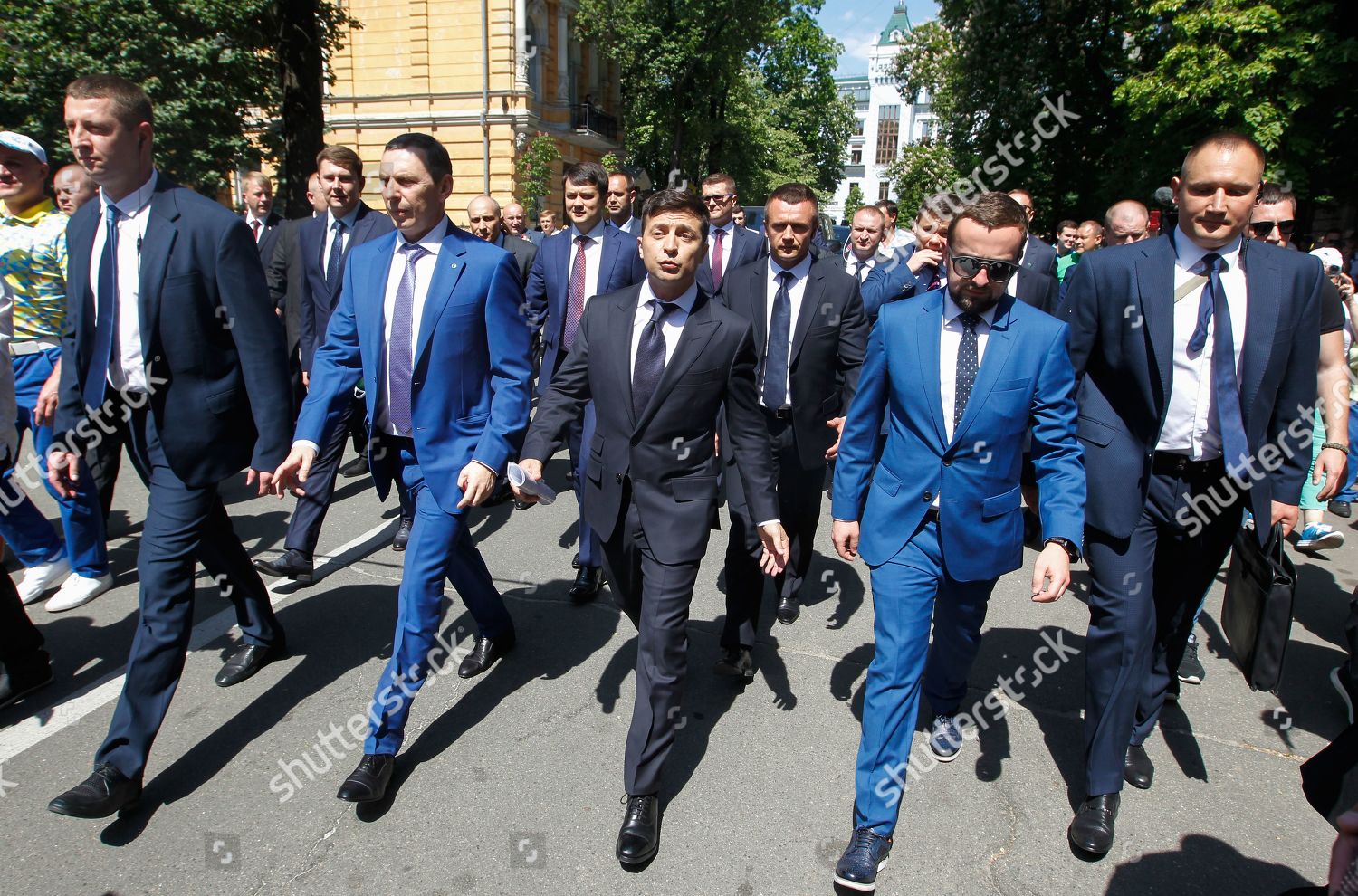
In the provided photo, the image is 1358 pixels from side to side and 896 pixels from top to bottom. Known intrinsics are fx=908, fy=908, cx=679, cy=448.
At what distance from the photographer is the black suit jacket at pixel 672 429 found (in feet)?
10.2

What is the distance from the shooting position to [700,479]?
3.17 m

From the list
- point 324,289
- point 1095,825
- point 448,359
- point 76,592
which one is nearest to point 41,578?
point 76,592

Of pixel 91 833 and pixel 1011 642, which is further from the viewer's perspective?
pixel 1011 642

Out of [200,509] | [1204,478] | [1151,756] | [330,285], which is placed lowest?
[1151,756]

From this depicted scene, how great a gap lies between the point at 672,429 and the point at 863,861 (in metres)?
1.47

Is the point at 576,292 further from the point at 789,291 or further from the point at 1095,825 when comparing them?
the point at 1095,825

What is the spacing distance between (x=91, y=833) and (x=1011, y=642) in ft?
12.9

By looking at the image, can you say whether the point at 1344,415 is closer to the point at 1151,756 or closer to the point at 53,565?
the point at 1151,756

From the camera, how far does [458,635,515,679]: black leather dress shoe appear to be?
4.03 metres

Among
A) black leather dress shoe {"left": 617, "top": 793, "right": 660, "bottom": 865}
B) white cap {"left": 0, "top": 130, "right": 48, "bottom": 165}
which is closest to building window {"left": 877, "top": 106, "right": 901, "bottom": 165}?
white cap {"left": 0, "top": 130, "right": 48, "bottom": 165}

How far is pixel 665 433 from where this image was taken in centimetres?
310

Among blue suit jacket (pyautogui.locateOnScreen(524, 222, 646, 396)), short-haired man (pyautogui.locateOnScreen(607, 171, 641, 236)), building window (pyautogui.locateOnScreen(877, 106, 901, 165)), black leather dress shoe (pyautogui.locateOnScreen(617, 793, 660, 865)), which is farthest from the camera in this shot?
building window (pyautogui.locateOnScreen(877, 106, 901, 165))

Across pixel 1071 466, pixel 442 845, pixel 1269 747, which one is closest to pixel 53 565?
pixel 442 845

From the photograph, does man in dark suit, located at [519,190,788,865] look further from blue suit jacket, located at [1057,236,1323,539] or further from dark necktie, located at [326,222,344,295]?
dark necktie, located at [326,222,344,295]
